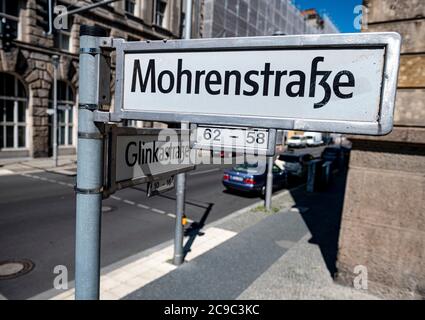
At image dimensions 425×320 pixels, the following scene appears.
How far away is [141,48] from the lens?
5.31ft

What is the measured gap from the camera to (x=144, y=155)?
1.88 meters

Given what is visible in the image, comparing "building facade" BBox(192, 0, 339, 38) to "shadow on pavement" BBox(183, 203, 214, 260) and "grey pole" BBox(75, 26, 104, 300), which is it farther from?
"grey pole" BBox(75, 26, 104, 300)

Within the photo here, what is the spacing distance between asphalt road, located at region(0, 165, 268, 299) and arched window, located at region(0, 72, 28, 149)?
6271mm

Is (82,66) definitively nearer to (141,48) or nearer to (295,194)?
(141,48)

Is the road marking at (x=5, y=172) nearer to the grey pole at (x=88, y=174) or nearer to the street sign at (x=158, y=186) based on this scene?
the street sign at (x=158, y=186)

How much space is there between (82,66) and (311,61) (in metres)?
1.07

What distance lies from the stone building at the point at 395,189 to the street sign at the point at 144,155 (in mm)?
4035

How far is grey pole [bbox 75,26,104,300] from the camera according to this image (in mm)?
1574

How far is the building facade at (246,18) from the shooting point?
30547 mm

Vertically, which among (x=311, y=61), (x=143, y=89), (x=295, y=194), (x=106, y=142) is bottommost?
(x=295, y=194)

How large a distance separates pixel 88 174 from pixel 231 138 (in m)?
0.73

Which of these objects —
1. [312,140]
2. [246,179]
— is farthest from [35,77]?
[312,140]

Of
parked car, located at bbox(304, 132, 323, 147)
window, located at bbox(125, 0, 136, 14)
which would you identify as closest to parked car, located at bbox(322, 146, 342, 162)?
window, located at bbox(125, 0, 136, 14)
